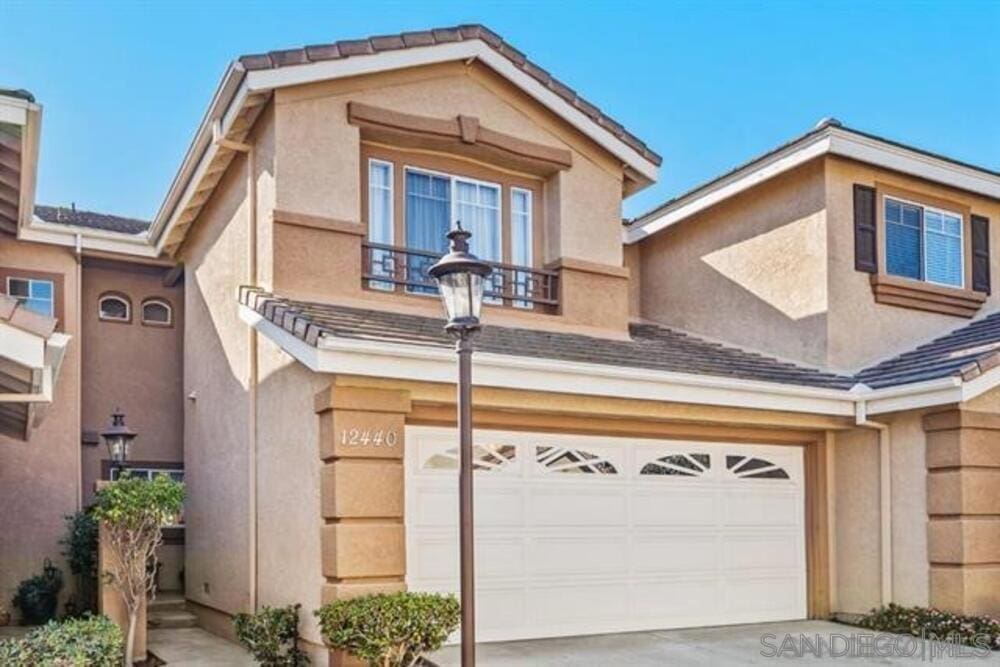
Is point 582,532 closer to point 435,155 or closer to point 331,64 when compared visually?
point 435,155

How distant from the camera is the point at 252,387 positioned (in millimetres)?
11102

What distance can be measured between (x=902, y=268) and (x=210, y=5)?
11.0 meters

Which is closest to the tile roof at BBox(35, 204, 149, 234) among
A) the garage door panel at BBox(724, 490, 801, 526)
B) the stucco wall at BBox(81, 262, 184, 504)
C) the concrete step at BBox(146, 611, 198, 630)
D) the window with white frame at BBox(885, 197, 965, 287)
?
the stucco wall at BBox(81, 262, 184, 504)

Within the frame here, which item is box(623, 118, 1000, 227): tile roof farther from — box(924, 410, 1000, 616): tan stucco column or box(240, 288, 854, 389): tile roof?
box(924, 410, 1000, 616): tan stucco column

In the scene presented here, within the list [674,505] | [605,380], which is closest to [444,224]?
[605,380]

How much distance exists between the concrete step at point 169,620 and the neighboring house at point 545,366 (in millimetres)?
208

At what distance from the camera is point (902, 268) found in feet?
44.4

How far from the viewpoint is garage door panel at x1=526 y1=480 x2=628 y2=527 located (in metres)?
10.6

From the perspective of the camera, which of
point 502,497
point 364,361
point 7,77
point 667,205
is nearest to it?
point 364,361

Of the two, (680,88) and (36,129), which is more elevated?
(680,88)

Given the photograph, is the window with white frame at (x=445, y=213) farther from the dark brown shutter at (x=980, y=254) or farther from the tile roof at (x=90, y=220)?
the dark brown shutter at (x=980, y=254)

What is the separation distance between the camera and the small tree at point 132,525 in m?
10.0

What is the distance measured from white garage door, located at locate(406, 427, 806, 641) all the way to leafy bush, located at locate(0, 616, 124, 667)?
2932 mm

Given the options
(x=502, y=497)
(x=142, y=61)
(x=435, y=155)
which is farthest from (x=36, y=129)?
(x=142, y=61)
